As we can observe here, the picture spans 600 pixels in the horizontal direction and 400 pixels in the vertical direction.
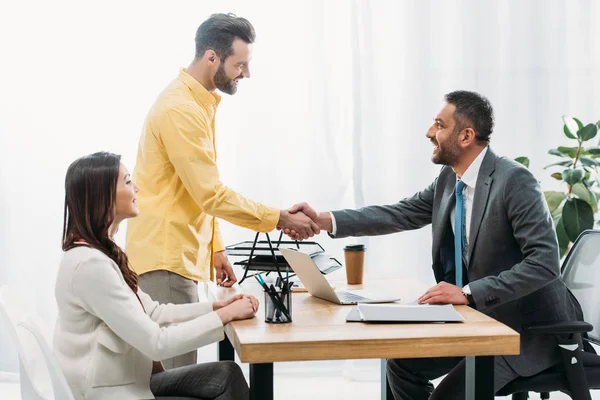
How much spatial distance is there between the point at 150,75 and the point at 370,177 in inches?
47.8

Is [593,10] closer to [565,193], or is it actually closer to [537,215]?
[565,193]

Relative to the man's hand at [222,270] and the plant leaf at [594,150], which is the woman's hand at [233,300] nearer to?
the man's hand at [222,270]

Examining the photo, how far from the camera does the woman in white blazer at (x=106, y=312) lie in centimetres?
170

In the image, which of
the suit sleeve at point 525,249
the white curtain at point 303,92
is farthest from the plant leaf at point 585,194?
the suit sleeve at point 525,249

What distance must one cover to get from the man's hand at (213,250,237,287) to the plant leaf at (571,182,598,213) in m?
1.82

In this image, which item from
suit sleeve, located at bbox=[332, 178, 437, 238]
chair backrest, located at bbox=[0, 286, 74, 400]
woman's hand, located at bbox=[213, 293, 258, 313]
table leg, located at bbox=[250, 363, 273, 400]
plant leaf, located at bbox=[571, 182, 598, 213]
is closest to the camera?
chair backrest, located at bbox=[0, 286, 74, 400]

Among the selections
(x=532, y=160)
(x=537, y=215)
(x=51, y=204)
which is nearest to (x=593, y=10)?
(x=532, y=160)

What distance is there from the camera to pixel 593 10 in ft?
12.9

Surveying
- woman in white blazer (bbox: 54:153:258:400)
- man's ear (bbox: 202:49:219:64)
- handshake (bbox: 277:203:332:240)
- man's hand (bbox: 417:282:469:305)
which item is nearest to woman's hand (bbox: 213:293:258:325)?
woman in white blazer (bbox: 54:153:258:400)

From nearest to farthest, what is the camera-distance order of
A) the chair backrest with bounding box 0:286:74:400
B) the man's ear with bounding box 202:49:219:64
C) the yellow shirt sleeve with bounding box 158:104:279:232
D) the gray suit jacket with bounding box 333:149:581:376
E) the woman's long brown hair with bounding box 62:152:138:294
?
the chair backrest with bounding box 0:286:74:400, the woman's long brown hair with bounding box 62:152:138:294, the gray suit jacket with bounding box 333:149:581:376, the yellow shirt sleeve with bounding box 158:104:279:232, the man's ear with bounding box 202:49:219:64

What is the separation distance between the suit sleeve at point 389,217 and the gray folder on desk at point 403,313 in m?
0.79

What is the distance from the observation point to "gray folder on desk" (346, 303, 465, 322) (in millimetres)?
1818

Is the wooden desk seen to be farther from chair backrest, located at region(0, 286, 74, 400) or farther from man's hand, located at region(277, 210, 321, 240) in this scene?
man's hand, located at region(277, 210, 321, 240)

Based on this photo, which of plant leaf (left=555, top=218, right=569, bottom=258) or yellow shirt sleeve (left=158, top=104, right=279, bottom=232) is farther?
plant leaf (left=555, top=218, right=569, bottom=258)
